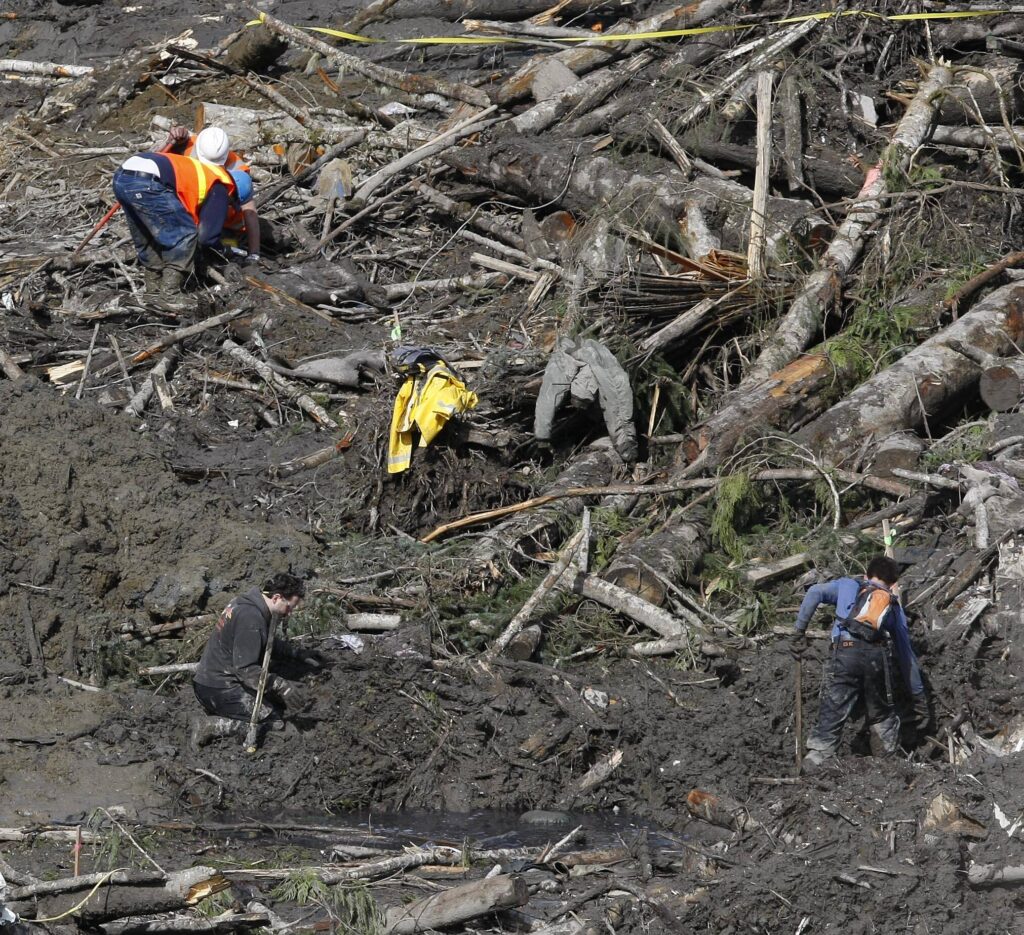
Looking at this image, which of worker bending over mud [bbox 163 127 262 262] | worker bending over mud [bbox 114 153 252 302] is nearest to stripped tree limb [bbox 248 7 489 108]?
worker bending over mud [bbox 163 127 262 262]

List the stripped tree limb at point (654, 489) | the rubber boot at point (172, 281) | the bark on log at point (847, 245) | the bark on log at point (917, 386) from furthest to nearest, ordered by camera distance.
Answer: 1. the rubber boot at point (172, 281)
2. the bark on log at point (847, 245)
3. the bark on log at point (917, 386)
4. the stripped tree limb at point (654, 489)

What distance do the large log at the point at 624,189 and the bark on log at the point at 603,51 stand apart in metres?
0.97

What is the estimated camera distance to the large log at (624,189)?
11.6m

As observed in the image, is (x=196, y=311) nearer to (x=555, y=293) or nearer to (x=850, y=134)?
(x=555, y=293)

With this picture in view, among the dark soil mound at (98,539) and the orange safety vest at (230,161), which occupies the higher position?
the orange safety vest at (230,161)

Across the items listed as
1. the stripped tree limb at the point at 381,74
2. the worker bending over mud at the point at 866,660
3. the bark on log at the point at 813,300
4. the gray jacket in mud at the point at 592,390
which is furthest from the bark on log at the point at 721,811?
the stripped tree limb at the point at 381,74

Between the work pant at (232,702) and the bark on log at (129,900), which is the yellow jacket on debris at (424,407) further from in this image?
the bark on log at (129,900)

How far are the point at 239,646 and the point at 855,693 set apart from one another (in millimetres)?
3274

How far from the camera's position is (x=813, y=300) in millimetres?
10828

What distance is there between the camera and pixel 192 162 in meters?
12.2

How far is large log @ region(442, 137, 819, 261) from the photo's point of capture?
38.2ft

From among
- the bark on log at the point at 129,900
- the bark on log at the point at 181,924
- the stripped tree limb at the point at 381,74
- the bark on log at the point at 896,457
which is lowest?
the bark on log at the point at 896,457

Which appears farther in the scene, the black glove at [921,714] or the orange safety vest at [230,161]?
the orange safety vest at [230,161]

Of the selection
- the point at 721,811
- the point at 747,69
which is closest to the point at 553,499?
the point at 721,811
